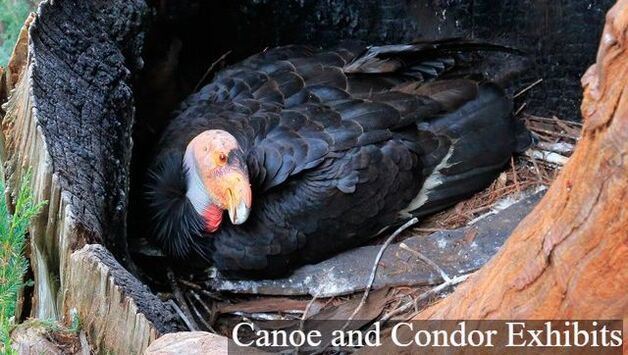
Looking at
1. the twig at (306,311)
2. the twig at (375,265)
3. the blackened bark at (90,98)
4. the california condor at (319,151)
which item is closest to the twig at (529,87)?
the california condor at (319,151)

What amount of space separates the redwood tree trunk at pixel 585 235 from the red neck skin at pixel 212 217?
1.55 meters

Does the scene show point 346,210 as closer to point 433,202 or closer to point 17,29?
point 433,202

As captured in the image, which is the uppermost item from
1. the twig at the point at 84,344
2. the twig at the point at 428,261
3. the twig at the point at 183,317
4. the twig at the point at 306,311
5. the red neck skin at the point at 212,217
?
the red neck skin at the point at 212,217

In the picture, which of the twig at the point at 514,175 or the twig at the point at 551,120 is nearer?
the twig at the point at 514,175

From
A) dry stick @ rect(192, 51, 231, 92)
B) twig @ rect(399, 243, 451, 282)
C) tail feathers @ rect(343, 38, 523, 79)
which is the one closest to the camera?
twig @ rect(399, 243, 451, 282)

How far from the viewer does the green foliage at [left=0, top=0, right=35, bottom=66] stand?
4.39 m

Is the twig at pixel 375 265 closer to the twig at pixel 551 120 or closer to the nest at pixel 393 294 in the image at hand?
the nest at pixel 393 294

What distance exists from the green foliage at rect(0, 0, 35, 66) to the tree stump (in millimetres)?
1265

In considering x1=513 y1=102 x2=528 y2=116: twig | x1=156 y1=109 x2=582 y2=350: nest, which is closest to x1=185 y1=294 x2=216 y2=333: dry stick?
x1=156 y1=109 x2=582 y2=350: nest

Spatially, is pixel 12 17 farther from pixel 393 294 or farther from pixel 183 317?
pixel 393 294

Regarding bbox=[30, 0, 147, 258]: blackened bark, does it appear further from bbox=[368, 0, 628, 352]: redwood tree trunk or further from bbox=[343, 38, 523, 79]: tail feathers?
bbox=[368, 0, 628, 352]: redwood tree trunk

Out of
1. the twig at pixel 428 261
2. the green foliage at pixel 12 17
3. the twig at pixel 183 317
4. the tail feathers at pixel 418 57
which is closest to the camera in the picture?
the twig at pixel 183 317

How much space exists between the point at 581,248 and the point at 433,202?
6.44 feet

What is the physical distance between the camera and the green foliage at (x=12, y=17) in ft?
14.4
